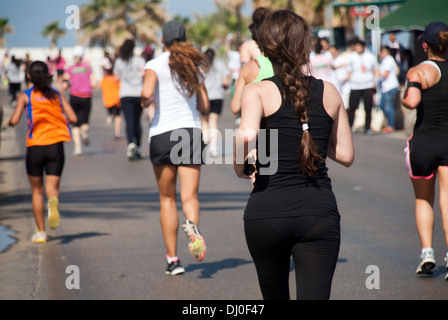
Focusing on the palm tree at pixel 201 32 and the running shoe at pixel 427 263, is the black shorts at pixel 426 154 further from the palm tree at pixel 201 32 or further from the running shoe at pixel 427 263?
the palm tree at pixel 201 32

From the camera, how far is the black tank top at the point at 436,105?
587cm

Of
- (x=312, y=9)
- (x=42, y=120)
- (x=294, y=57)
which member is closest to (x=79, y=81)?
(x=42, y=120)

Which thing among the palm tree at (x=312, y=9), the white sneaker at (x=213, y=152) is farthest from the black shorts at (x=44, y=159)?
the palm tree at (x=312, y=9)

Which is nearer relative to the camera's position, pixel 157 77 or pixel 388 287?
pixel 388 287

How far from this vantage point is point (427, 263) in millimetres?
5973

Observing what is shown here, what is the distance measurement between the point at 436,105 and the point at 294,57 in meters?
2.80

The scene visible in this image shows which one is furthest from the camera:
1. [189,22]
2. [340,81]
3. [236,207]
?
[189,22]

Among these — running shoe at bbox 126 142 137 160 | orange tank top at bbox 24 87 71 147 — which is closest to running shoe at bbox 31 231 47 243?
orange tank top at bbox 24 87 71 147

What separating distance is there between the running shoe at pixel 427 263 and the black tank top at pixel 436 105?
0.97 metres

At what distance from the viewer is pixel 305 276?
10.9 feet

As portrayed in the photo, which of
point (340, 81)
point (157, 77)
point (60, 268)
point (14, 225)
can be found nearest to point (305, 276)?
point (157, 77)

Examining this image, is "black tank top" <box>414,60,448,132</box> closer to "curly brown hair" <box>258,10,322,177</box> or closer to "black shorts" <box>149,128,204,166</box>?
"black shorts" <box>149,128,204,166</box>
